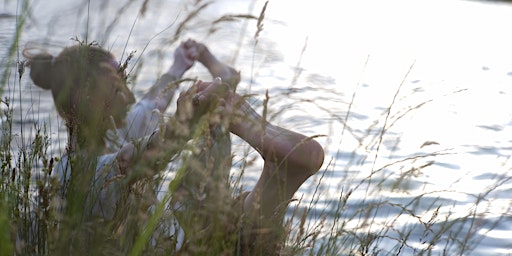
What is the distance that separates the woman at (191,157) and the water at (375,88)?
0.38 ft

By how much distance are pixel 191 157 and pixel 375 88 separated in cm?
424

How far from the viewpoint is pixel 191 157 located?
1.81m

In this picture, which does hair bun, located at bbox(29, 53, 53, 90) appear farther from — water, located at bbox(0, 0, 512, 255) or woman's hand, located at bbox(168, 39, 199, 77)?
woman's hand, located at bbox(168, 39, 199, 77)

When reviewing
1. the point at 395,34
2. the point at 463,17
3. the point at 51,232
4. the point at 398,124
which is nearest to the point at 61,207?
the point at 51,232

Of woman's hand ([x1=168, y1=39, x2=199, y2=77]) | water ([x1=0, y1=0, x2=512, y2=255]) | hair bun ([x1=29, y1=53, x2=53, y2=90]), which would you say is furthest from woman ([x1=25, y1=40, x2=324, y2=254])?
woman's hand ([x1=168, y1=39, x2=199, y2=77])

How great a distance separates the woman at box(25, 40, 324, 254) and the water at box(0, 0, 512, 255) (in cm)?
11

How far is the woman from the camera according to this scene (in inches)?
69.5

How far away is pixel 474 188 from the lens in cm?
407

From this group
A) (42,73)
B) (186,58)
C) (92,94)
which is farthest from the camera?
(186,58)

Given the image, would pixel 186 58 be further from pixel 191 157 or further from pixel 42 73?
pixel 191 157

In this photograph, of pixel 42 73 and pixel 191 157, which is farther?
pixel 42 73

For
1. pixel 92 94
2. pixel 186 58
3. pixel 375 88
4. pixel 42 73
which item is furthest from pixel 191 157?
pixel 375 88

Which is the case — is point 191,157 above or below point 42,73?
above

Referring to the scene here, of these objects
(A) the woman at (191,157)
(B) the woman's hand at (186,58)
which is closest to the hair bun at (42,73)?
(B) the woman's hand at (186,58)
